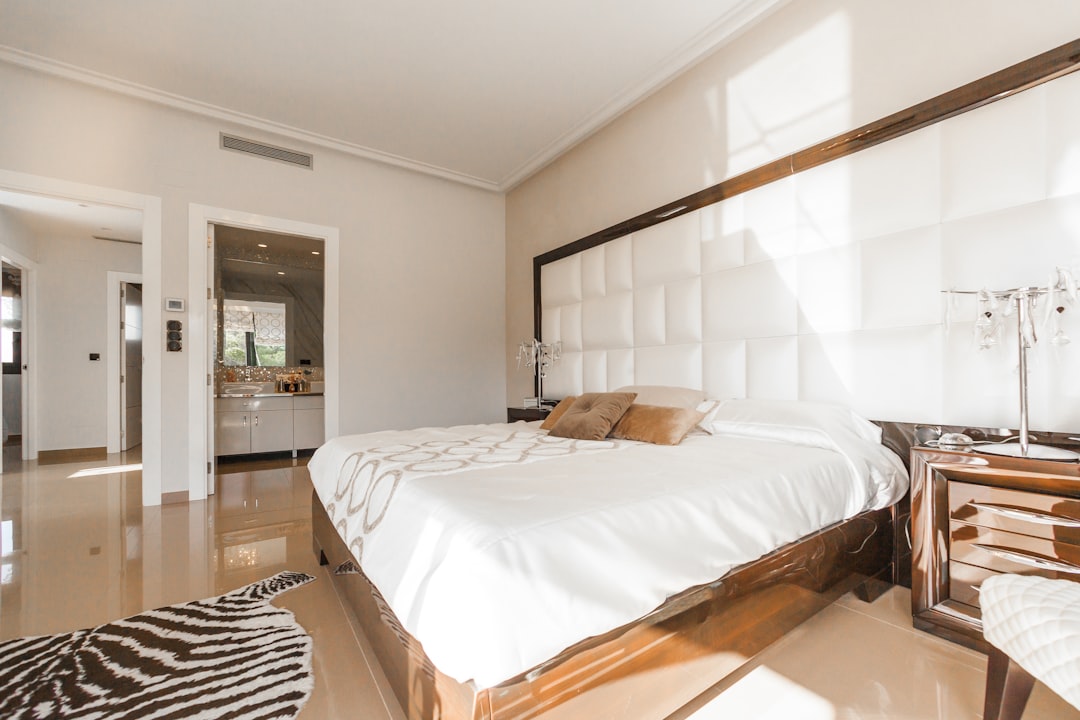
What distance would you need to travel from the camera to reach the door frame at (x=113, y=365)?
5.97 m

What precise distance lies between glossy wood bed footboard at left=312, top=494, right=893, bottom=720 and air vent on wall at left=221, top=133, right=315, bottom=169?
11.5 feet

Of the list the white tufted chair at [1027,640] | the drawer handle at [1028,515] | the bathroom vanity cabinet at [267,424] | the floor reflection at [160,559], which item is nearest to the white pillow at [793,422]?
the drawer handle at [1028,515]

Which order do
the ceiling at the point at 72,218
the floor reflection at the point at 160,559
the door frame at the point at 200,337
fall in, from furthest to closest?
1. the ceiling at the point at 72,218
2. the door frame at the point at 200,337
3. the floor reflection at the point at 160,559

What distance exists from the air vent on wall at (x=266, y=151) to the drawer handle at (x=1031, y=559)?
4.93m

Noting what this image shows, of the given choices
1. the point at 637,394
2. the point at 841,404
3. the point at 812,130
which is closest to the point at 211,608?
the point at 637,394

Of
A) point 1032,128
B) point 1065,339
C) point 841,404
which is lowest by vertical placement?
point 841,404

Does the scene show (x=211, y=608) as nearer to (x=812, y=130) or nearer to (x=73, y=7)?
(x=73, y=7)

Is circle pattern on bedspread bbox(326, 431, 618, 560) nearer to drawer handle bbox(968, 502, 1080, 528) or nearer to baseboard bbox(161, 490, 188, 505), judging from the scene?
drawer handle bbox(968, 502, 1080, 528)

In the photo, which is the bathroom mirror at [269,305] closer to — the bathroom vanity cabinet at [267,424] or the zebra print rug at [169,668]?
the bathroom vanity cabinet at [267,424]

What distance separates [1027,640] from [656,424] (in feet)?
4.90

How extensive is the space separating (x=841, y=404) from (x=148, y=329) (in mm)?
4577

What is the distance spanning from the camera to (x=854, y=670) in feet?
5.01

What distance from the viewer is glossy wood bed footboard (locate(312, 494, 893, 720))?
101cm

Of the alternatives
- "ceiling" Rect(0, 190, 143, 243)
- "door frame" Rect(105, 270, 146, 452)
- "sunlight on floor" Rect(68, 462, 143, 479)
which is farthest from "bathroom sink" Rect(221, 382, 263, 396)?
"ceiling" Rect(0, 190, 143, 243)
